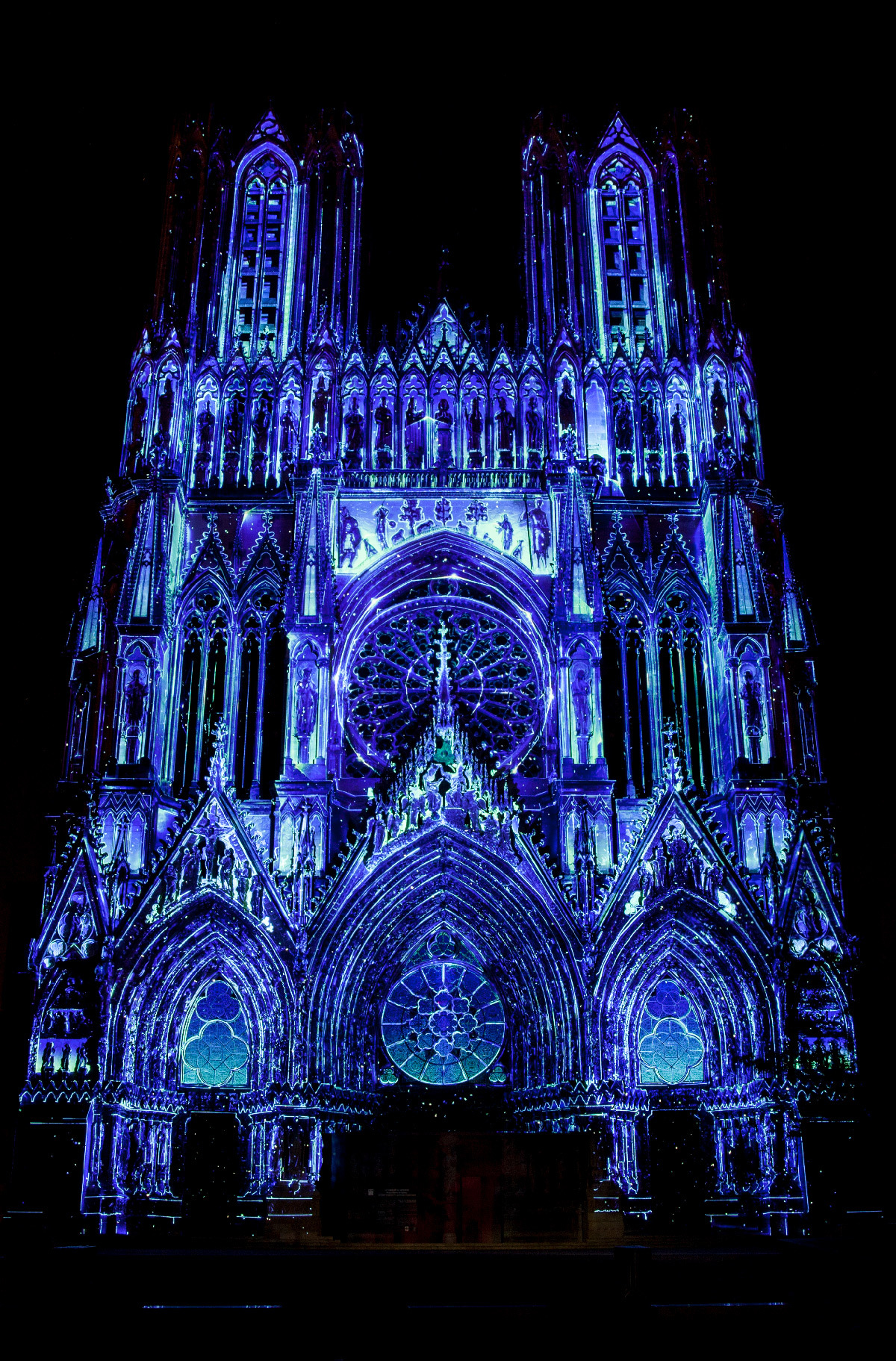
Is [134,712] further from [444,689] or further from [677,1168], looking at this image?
[677,1168]

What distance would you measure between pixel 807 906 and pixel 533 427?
13.8 m

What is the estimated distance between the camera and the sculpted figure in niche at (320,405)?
107 feet

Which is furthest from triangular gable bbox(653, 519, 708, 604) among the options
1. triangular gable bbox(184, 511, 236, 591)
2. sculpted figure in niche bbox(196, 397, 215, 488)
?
sculpted figure in niche bbox(196, 397, 215, 488)

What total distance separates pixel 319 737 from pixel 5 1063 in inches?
469

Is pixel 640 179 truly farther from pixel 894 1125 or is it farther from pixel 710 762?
pixel 894 1125

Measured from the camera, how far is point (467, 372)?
33531 millimetres

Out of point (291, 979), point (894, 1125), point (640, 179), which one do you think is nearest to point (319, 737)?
point (291, 979)

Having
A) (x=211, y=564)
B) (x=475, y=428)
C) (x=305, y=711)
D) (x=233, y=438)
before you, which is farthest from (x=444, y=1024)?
(x=233, y=438)

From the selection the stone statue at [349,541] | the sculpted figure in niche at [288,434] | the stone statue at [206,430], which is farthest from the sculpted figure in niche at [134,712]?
the sculpted figure in niche at [288,434]

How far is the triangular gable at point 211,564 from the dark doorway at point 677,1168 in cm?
1544

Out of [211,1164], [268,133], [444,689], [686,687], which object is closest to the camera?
[211,1164]

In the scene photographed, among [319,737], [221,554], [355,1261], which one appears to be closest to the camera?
[355,1261]

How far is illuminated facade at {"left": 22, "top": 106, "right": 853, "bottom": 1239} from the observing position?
25203mm

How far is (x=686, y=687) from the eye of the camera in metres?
30.2
